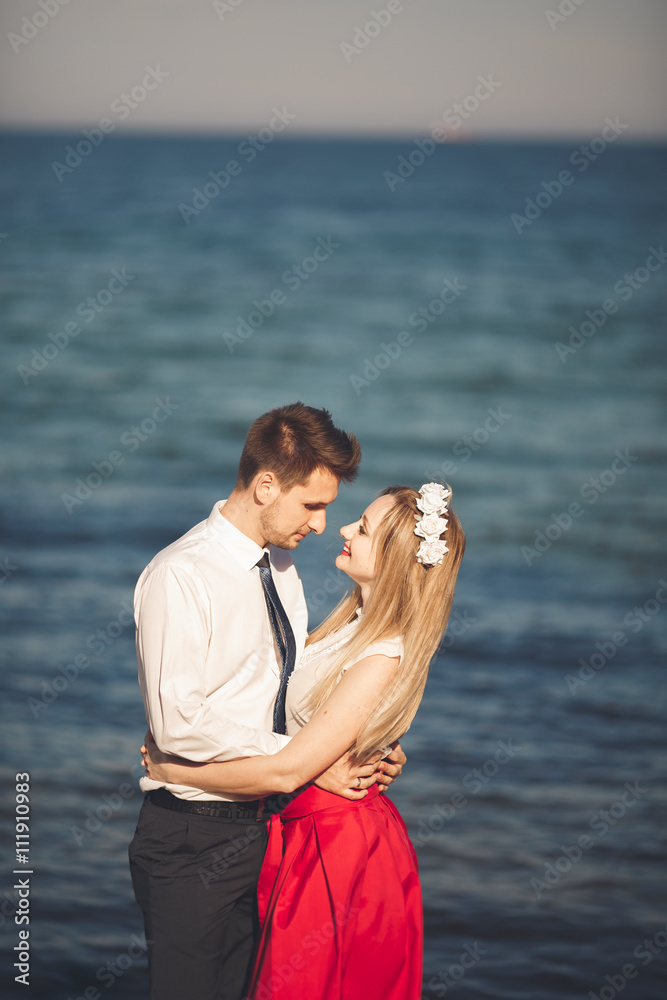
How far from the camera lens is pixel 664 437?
48.6ft

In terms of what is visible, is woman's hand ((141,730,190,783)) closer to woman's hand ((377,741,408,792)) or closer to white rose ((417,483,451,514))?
woman's hand ((377,741,408,792))

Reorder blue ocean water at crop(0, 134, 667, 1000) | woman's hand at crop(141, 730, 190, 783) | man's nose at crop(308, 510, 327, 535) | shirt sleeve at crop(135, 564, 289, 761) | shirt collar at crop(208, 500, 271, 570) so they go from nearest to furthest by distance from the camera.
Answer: shirt sleeve at crop(135, 564, 289, 761)
woman's hand at crop(141, 730, 190, 783)
shirt collar at crop(208, 500, 271, 570)
man's nose at crop(308, 510, 327, 535)
blue ocean water at crop(0, 134, 667, 1000)

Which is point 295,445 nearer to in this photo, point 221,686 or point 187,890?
point 221,686

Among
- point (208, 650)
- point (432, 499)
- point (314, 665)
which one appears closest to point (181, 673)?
point (208, 650)

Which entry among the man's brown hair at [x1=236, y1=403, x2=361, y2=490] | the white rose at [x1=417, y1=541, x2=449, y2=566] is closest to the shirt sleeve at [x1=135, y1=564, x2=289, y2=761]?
the man's brown hair at [x1=236, y1=403, x2=361, y2=490]

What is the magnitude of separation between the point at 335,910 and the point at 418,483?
10.5 metres

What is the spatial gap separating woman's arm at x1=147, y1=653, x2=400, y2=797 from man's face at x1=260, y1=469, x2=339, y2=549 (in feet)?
1.53

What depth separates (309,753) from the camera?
2.86 metres

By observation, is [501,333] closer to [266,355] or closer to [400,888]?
[266,355]

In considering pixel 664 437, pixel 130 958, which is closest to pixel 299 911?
pixel 130 958

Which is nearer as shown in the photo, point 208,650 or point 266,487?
point 208,650

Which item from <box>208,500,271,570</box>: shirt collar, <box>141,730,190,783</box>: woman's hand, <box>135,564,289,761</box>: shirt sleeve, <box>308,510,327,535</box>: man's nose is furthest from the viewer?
<box>308,510,327,535</box>: man's nose

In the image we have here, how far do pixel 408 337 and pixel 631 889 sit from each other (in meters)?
18.5

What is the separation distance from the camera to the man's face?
307 centimetres
